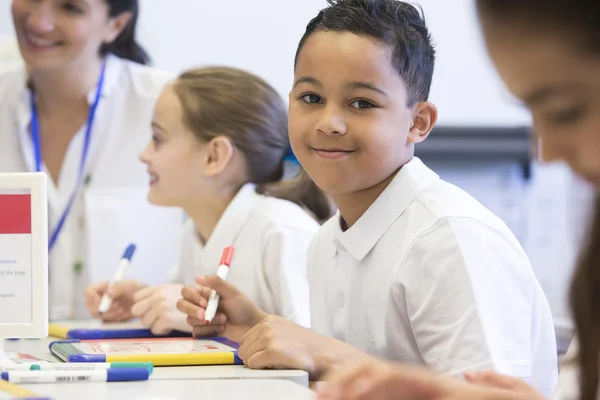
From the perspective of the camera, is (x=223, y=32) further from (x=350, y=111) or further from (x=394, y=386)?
(x=394, y=386)

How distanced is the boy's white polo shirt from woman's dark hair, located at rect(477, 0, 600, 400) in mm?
379

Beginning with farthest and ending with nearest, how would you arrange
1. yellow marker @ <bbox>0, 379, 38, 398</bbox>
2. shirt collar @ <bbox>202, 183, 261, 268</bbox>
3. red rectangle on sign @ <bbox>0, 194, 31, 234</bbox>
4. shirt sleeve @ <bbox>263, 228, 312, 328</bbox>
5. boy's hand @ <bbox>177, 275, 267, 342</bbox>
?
shirt collar @ <bbox>202, 183, 261, 268</bbox>
shirt sleeve @ <bbox>263, 228, 312, 328</bbox>
boy's hand @ <bbox>177, 275, 267, 342</bbox>
red rectangle on sign @ <bbox>0, 194, 31, 234</bbox>
yellow marker @ <bbox>0, 379, 38, 398</bbox>

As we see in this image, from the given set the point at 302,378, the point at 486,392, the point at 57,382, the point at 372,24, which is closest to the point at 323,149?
the point at 372,24

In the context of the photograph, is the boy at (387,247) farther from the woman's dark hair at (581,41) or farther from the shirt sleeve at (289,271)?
the woman's dark hair at (581,41)

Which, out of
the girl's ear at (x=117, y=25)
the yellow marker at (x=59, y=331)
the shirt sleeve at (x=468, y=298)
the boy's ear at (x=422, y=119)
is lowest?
the yellow marker at (x=59, y=331)

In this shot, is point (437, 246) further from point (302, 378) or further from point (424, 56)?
point (424, 56)

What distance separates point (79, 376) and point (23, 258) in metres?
0.19

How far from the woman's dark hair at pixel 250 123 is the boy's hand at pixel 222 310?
43 cm

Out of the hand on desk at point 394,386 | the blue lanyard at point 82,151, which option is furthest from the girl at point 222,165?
the hand on desk at point 394,386

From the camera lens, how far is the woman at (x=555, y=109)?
2.18ft

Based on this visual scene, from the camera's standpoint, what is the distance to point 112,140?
2.32m

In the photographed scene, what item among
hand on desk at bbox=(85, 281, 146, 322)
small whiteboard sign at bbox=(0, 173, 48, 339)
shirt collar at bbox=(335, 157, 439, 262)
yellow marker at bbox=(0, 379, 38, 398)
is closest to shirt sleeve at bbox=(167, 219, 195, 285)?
hand on desk at bbox=(85, 281, 146, 322)

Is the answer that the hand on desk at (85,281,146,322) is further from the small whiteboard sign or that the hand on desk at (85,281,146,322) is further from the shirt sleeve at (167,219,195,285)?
the small whiteboard sign

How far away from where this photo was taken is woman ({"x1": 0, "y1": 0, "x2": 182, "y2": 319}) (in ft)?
7.39
